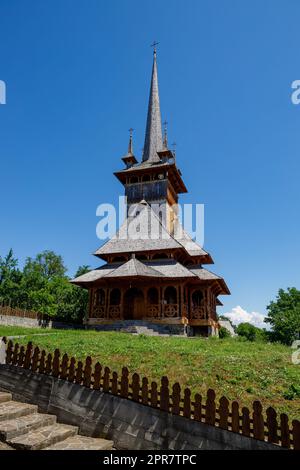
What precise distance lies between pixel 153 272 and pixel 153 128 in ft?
75.6

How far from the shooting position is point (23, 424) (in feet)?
19.3

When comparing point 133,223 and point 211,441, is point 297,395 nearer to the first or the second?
point 211,441

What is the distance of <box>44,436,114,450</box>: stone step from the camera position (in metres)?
5.37

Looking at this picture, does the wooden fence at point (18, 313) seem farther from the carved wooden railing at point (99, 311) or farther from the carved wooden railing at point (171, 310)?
the carved wooden railing at point (171, 310)

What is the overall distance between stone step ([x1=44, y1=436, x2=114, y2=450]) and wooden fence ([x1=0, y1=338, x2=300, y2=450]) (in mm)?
822

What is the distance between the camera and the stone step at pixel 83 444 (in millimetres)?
5365

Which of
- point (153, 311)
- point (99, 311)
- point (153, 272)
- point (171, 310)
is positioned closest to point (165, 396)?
point (153, 272)

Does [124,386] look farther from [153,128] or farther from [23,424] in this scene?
[153,128]

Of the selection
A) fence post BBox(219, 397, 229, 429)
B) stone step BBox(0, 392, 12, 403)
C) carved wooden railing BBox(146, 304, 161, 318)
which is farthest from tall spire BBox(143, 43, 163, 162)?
fence post BBox(219, 397, 229, 429)

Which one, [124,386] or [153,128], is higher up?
[153,128]

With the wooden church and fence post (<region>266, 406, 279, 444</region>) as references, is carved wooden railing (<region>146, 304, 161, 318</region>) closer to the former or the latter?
the wooden church

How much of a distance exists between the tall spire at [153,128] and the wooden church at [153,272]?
3892 millimetres

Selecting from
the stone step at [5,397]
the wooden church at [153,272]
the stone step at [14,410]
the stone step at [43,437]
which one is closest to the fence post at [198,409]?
the stone step at [43,437]

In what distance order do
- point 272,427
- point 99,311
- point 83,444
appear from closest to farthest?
point 272,427 → point 83,444 → point 99,311
